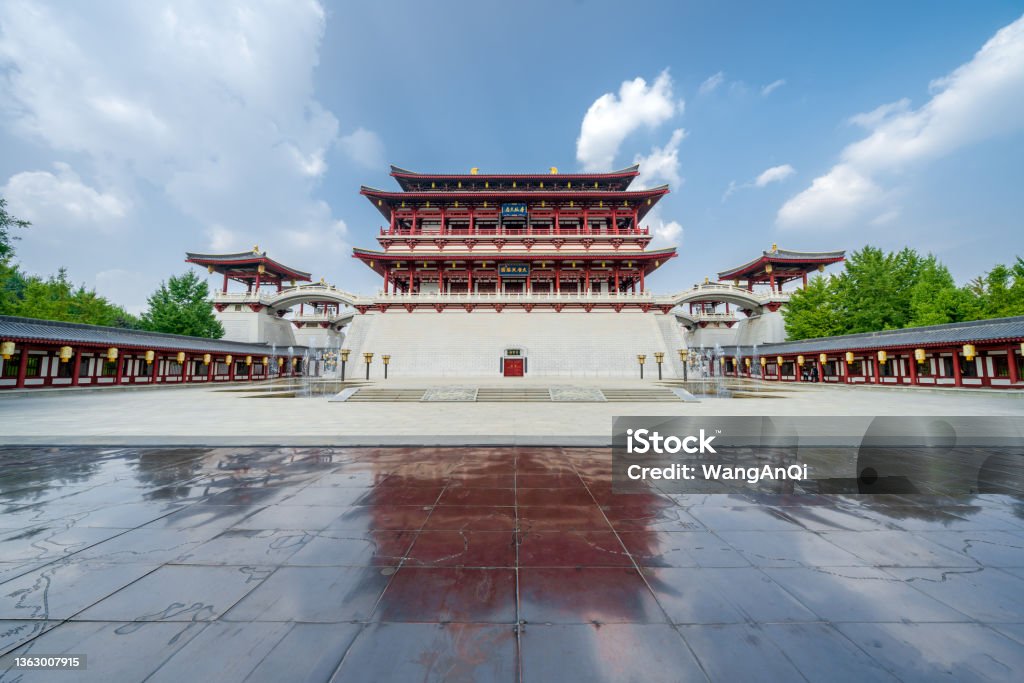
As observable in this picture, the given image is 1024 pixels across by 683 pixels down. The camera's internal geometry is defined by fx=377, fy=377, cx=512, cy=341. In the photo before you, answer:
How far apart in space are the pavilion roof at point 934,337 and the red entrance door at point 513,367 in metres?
21.2

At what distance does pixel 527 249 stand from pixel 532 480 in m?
31.7

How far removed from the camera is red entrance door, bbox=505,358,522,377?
2923 cm

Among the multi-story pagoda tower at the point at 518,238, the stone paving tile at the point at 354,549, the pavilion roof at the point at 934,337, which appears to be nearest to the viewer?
the stone paving tile at the point at 354,549

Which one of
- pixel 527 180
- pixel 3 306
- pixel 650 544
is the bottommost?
pixel 650 544

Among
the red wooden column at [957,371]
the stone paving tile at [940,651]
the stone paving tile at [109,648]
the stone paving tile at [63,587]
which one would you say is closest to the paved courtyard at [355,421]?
the red wooden column at [957,371]

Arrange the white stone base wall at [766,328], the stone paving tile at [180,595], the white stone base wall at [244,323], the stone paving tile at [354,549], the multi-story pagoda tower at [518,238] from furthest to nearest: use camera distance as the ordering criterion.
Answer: the white stone base wall at [766,328]
the white stone base wall at [244,323]
the multi-story pagoda tower at [518,238]
the stone paving tile at [354,549]
the stone paving tile at [180,595]

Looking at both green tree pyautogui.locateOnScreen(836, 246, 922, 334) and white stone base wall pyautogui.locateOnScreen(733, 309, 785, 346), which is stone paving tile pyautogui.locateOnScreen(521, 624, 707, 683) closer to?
green tree pyautogui.locateOnScreen(836, 246, 922, 334)

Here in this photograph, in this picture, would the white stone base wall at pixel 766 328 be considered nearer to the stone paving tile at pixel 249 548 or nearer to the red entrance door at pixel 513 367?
the red entrance door at pixel 513 367

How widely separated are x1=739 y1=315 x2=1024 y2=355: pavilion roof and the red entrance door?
69.7ft

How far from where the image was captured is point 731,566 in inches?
108

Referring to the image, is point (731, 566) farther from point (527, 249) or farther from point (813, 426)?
point (527, 249)

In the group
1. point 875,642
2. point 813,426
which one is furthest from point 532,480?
point 813,426

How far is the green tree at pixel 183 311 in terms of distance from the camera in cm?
3306

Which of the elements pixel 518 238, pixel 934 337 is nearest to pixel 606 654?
pixel 934 337
